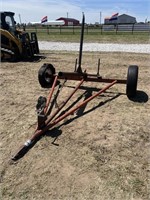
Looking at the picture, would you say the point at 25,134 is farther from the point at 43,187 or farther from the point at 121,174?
the point at 121,174

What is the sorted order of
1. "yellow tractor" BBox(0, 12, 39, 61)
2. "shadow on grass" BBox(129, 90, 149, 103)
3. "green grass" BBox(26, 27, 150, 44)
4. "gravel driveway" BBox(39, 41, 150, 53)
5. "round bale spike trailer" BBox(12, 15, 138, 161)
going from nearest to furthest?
1. "round bale spike trailer" BBox(12, 15, 138, 161)
2. "shadow on grass" BBox(129, 90, 149, 103)
3. "yellow tractor" BBox(0, 12, 39, 61)
4. "gravel driveway" BBox(39, 41, 150, 53)
5. "green grass" BBox(26, 27, 150, 44)

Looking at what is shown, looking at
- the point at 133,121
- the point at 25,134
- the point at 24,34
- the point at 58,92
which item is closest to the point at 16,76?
the point at 58,92

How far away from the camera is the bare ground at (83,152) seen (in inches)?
106

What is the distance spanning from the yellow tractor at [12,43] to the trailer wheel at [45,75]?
13.9 feet

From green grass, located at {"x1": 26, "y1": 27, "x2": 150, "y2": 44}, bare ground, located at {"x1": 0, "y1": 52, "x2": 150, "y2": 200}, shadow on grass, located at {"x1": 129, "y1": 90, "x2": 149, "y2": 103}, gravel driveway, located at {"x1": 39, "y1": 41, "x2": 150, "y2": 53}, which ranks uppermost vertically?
green grass, located at {"x1": 26, "y1": 27, "x2": 150, "y2": 44}

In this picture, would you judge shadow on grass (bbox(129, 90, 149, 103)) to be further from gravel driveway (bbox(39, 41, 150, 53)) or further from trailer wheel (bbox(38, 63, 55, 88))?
gravel driveway (bbox(39, 41, 150, 53))

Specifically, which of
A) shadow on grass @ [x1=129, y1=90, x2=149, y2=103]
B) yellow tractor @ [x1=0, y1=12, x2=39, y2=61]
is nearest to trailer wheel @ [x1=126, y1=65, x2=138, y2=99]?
shadow on grass @ [x1=129, y1=90, x2=149, y2=103]

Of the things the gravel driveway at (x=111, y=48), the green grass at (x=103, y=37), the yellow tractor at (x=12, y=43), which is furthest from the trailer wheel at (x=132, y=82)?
the green grass at (x=103, y=37)

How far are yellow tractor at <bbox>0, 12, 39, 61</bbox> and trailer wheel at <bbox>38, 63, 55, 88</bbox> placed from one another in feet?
13.9

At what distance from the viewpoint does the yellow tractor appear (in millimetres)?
9492

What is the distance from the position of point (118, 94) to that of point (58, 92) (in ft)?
4.79

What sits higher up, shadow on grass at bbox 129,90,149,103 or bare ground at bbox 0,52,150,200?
shadow on grass at bbox 129,90,149,103

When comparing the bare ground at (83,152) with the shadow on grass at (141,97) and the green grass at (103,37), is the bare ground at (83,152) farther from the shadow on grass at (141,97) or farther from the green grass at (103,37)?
the green grass at (103,37)

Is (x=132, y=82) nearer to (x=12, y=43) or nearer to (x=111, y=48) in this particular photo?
(x=12, y=43)
